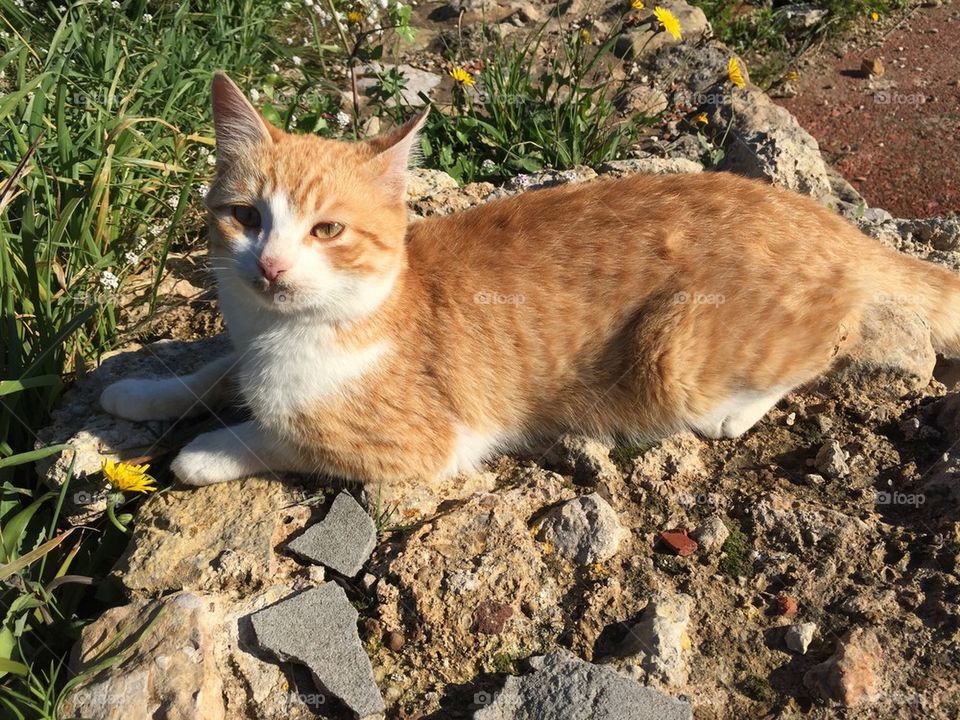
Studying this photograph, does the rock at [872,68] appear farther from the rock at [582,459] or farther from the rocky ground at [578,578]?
the rock at [582,459]

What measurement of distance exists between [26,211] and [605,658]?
2.96 metres

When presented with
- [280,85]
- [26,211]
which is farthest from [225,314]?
[280,85]

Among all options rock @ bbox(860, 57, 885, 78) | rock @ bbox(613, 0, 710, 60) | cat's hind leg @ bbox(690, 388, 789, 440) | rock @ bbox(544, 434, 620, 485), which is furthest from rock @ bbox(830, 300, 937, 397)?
rock @ bbox(860, 57, 885, 78)

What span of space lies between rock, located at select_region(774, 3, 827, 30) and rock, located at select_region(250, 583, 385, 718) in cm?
638

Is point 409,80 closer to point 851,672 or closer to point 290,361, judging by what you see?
point 290,361

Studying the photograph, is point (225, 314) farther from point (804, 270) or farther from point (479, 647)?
point (804, 270)

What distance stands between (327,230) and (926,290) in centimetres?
260

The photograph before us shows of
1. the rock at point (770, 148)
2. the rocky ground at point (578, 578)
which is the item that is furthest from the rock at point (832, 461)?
the rock at point (770, 148)

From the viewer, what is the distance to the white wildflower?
3748mm

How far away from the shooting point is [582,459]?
3340 mm

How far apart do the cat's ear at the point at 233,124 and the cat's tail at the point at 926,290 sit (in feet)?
8.51

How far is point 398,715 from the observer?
257cm

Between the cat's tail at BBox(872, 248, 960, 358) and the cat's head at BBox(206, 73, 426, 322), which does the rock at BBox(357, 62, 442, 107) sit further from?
the cat's tail at BBox(872, 248, 960, 358)

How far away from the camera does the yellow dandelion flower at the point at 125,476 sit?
294 centimetres
